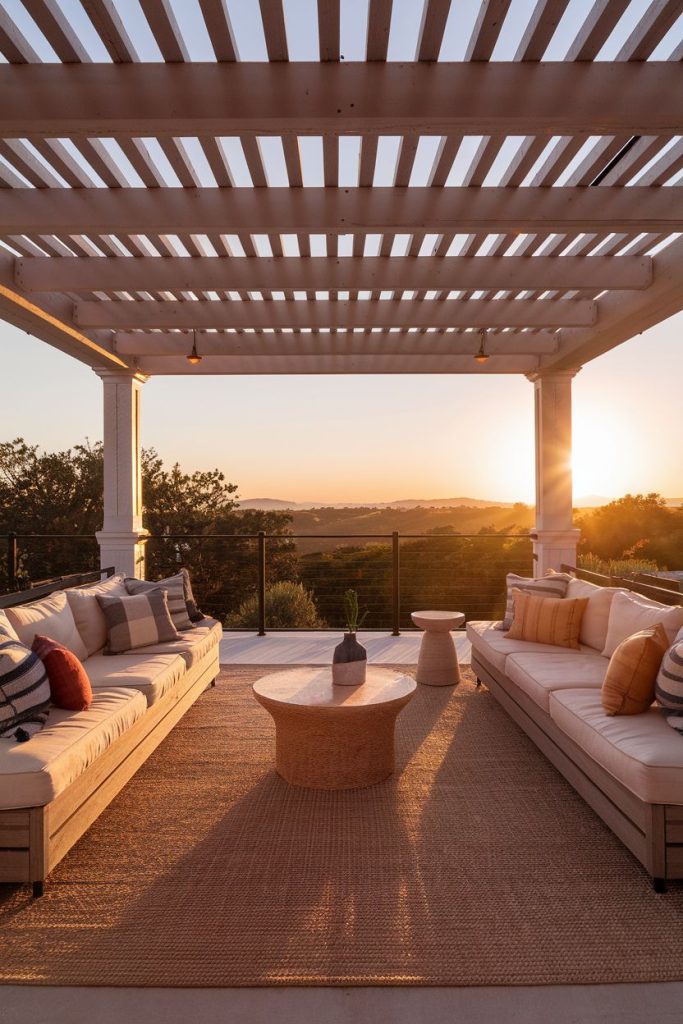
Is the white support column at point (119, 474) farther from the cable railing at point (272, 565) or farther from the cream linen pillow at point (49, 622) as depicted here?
the cable railing at point (272, 565)

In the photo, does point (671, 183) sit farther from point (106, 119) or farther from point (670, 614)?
point (106, 119)

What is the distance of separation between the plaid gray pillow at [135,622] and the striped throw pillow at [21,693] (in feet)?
4.23

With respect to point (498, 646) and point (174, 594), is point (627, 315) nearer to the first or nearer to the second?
point (498, 646)

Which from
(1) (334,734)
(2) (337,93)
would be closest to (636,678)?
(1) (334,734)

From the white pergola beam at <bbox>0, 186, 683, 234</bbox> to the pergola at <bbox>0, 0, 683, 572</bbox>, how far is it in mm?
10

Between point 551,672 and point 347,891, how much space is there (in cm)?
170

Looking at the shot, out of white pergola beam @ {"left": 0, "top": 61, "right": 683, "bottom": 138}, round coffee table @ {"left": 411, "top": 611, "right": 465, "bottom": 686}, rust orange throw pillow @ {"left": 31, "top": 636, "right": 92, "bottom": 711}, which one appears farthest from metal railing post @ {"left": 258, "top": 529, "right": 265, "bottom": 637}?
white pergola beam @ {"left": 0, "top": 61, "right": 683, "bottom": 138}

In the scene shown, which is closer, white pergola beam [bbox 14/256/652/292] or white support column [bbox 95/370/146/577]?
Answer: white pergola beam [bbox 14/256/652/292]

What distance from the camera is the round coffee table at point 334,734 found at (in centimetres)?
297

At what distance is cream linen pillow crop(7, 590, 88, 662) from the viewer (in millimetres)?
3098

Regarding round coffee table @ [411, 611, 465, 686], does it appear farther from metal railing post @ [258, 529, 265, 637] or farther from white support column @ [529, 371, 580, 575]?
metal railing post @ [258, 529, 265, 637]

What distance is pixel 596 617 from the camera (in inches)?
160

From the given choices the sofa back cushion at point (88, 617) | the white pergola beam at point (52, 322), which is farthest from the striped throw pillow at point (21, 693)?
the white pergola beam at point (52, 322)

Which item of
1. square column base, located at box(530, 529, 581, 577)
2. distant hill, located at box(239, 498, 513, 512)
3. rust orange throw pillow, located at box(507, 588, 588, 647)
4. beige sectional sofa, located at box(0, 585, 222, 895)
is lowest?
beige sectional sofa, located at box(0, 585, 222, 895)
